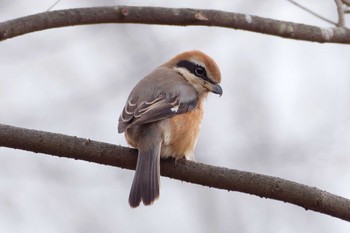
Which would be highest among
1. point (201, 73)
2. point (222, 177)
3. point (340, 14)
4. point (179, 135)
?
point (201, 73)

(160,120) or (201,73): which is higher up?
(201,73)

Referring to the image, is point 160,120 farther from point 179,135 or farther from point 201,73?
point 201,73

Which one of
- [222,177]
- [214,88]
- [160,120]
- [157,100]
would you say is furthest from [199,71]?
[222,177]

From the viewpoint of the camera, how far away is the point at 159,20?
9.12 ft

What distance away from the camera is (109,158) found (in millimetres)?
2762

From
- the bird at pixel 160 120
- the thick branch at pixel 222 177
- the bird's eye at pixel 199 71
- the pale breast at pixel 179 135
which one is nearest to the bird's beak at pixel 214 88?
the bird at pixel 160 120

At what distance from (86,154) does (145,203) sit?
24.2 inches

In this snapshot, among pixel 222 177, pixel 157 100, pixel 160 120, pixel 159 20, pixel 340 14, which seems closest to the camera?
pixel 222 177

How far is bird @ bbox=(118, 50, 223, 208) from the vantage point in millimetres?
3143

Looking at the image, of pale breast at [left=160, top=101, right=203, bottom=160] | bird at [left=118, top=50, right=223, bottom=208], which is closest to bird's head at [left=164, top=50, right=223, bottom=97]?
bird at [left=118, top=50, right=223, bottom=208]

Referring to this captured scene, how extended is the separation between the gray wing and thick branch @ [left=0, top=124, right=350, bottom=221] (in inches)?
23.6

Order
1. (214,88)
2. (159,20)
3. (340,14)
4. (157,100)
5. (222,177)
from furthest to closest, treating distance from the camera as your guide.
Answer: (214,88), (157,100), (340,14), (159,20), (222,177)

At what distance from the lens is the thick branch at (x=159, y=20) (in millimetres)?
2711

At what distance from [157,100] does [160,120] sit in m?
0.20
